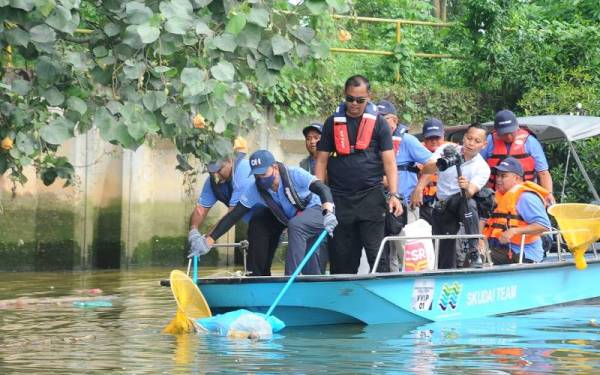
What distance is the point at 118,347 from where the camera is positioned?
31.9 ft

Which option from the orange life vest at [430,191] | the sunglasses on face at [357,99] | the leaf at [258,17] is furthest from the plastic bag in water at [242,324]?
the leaf at [258,17]

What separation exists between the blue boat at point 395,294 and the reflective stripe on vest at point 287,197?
73cm

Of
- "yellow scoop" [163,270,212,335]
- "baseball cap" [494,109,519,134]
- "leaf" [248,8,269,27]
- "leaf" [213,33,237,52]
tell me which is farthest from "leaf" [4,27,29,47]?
"baseball cap" [494,109,519,134]

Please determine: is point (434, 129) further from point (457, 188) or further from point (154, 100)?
point (154, 100)

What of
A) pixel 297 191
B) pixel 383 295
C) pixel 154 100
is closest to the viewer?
pixel 154 100

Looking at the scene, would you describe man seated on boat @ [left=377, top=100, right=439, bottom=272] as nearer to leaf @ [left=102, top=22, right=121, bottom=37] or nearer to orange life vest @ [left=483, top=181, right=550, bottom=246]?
orange life vest @ [left=483, top=181, right=550, bottom=246]

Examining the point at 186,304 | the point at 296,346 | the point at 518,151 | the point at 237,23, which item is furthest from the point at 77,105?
the point at 518,151

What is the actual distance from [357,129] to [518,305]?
2.52 metres

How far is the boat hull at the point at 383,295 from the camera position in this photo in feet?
33.6

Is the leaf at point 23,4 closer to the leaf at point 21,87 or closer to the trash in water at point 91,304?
the leaf at point 21,87

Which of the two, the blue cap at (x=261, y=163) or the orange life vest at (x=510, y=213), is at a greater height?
the blue cap at (x=261, y=163)

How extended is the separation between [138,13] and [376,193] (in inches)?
177

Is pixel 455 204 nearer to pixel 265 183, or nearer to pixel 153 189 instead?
pixel 265 183

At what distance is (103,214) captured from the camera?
18.1m
